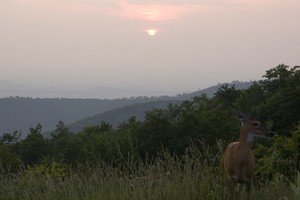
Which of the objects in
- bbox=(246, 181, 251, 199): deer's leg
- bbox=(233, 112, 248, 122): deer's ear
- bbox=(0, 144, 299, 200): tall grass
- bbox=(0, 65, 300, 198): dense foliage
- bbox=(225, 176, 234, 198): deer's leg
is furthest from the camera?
bbox=(0, 65, 300, 198): dense foliage

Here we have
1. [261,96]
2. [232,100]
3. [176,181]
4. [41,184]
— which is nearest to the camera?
[176,181]

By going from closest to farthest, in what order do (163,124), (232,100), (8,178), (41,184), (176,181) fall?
1. (176,181)
2. (41,184)
3. (8,178)
4. (163,124)
5. (232,100)

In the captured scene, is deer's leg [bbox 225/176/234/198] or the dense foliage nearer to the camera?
deer's leg [bbox 225/176/234/198]

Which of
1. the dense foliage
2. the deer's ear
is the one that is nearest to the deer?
the deer's ear

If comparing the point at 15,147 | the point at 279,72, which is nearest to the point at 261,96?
the point at 279,72

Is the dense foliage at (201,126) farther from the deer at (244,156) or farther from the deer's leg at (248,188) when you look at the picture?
the deer's leg at (248,188)

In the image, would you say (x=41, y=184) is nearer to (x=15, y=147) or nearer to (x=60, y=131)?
(x=15, y=147)

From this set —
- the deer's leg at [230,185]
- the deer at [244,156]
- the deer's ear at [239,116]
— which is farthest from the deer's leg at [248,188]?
the deer's ear at [239,116]

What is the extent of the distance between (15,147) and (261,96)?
30.7m

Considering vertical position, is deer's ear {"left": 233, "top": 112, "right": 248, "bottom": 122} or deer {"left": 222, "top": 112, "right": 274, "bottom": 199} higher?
deer's ear {"left": 233, "top": 112, "right": 248, "bottom": 122}

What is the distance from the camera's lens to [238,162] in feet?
32.5

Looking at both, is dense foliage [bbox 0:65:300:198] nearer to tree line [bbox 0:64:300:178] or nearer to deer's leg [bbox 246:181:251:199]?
tree line [bbox 0:64:300:178]

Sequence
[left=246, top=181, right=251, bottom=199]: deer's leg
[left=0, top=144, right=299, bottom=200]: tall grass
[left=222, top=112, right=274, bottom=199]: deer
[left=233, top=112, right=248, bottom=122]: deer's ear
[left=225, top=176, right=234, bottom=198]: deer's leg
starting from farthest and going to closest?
[left=222, top=112, right=274, bottom=199]: deer, [left=233, top=112, right=248, bottom=122]: deer's ear, [left=246, top=181, right=251, bottom=199]: deer's leg, [left=225, top=176, right=234, bottom=198]: deer's leg, [left=0, top=144, right=299, bottom=200]: tall grass

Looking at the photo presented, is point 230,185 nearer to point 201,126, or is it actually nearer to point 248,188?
point 248,188
